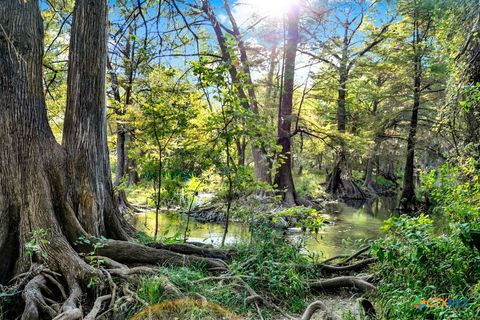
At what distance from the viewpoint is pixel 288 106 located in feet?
43.7

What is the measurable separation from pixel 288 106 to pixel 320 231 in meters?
5.20

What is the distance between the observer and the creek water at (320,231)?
298 inches

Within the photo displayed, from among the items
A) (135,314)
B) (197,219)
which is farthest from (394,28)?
(135,314)

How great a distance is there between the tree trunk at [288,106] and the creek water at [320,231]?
6.16ft

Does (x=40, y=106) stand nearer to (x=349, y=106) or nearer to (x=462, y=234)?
(x=462, y=234)

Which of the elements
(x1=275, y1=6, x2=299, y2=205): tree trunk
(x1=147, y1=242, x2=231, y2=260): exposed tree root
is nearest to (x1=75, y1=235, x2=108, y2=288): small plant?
(x1=147, y1=242, x2=231, y2=260): exposed tree root

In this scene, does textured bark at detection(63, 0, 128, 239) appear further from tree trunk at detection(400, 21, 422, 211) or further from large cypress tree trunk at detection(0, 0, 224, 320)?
tree trunk at detection(400, 21, 422, 211)

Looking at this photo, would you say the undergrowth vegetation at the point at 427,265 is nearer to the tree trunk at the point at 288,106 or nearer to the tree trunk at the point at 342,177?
the tree trunk at the point at 288,106

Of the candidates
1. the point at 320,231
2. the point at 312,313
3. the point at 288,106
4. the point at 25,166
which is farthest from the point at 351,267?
the point at 288,106

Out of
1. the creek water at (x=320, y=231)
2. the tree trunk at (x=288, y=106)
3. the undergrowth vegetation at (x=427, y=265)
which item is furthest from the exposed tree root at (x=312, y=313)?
the tree trunk at (x=288, y=106)

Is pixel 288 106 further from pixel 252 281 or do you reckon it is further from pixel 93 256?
pixel 93 256

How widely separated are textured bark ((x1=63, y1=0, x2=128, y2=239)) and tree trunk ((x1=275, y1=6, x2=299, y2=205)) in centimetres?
845

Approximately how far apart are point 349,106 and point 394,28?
7.49 metres

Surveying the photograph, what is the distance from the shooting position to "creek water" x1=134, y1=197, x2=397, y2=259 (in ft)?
24.9
